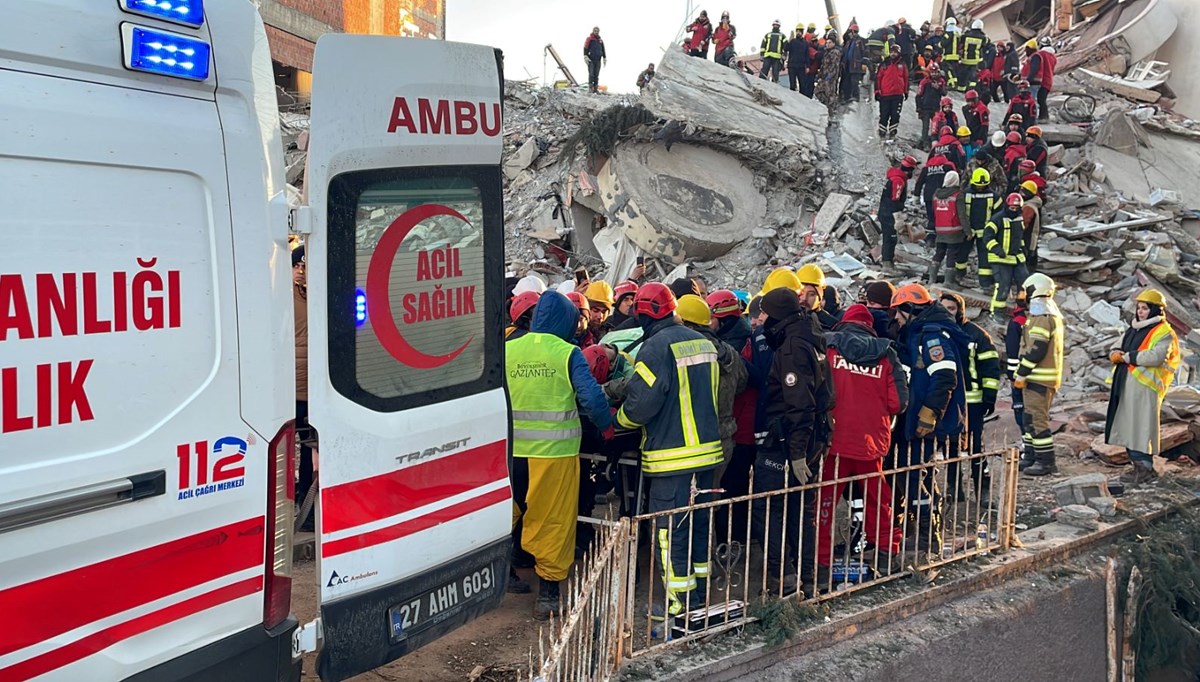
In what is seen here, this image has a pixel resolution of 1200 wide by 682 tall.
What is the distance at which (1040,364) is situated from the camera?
7695mm

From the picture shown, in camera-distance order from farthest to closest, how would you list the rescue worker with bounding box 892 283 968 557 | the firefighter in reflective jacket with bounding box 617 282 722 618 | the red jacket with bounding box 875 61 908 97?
the red jacket with bounding box 875 61 908 97 → the rescue worker with bounding box 892 283 968 557 → the firefighter in reflective jacket with bounding box 617 282 722 618

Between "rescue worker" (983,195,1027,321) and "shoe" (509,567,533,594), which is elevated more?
"rescue worker" (983,195,1027,321)

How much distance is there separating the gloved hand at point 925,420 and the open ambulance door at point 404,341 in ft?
11.4

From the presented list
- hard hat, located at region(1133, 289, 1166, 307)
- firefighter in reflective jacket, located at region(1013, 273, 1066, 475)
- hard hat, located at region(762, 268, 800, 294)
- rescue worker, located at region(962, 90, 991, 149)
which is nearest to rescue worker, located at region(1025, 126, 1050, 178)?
rescue worker, located at region(962, 90, 991, 149)

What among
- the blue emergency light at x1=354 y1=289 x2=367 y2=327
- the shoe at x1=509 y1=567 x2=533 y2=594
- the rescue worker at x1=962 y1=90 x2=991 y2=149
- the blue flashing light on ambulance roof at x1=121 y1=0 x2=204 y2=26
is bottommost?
the shoe at x1=509 y1=567 x2=533 y2=594

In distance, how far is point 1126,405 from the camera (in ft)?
24.9

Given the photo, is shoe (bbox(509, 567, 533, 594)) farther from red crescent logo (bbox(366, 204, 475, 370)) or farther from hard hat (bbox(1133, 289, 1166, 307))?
hard hat (bbox(1133, 289, 1166, 307))

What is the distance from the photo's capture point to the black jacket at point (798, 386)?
4.86m

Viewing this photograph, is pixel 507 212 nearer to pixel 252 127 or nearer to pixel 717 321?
pixel 717 321

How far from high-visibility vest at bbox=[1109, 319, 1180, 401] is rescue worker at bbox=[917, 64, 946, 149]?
30.6 feet

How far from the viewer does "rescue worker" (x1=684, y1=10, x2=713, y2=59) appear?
18.8 m

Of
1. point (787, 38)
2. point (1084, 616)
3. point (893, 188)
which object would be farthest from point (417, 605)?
point (787, 38)

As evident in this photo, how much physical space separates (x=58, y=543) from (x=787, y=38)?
18745 millimetres

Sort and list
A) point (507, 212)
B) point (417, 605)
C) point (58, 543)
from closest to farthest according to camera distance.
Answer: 1. point (58, 543)
2. point (417, 605)
3. point (507, 212)
